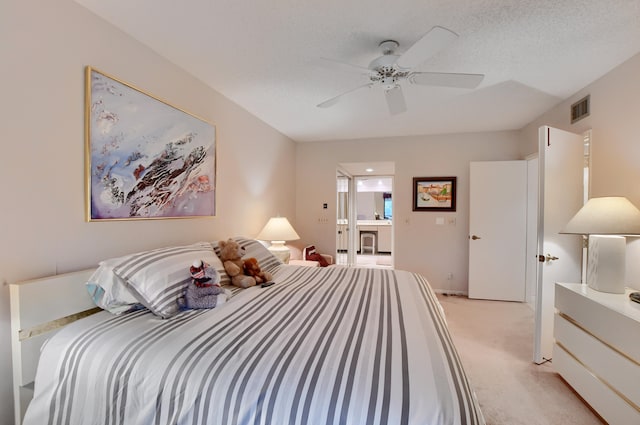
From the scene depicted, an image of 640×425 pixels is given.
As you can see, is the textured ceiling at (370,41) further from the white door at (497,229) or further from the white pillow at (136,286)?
the white pillow at (136,286)

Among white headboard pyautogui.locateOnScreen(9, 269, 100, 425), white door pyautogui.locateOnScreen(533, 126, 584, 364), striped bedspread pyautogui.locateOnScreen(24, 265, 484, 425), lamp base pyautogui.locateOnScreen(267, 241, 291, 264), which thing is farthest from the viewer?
lamp base pyautogui.locateOnScreen(267, 241, 291, 264)

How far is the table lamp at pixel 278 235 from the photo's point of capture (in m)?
3.32

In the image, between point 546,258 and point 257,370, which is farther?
point 546,258

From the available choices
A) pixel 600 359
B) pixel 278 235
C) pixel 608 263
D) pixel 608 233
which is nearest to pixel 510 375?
pixel 600 359

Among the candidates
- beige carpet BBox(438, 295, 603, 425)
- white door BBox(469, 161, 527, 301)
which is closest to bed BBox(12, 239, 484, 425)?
beige carpet BBox(438, 295, 603, 425)

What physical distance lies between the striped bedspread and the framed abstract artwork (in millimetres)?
773

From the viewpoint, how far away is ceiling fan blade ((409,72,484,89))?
1.79 m

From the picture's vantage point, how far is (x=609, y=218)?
5.91 ft

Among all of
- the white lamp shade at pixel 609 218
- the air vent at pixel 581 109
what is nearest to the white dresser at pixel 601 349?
the white lamp shade at pixel 609 218

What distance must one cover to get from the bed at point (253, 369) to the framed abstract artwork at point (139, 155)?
0.56m

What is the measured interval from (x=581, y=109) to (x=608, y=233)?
1.44 metres

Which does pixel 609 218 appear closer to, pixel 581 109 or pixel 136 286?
pixel 581 109

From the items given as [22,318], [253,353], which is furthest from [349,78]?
[22,318]

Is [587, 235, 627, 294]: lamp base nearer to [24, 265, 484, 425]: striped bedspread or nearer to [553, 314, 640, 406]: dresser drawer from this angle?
[553, 314, 640, 406]: dresser drawer
